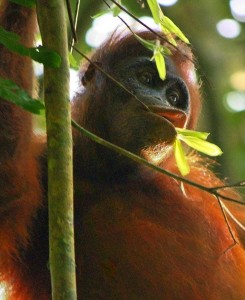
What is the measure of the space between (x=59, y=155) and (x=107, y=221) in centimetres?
155

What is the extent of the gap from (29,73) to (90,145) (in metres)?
0.83

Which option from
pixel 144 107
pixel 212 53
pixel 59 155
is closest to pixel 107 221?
pixel 144 107

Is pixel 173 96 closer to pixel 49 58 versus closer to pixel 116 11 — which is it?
pixel 116 11

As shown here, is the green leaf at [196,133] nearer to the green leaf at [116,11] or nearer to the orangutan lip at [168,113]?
the green leaf at [116,11]

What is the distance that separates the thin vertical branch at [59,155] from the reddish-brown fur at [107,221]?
0.90 meters

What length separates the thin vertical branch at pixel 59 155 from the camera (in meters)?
1.81

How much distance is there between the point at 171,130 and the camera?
3.35 m

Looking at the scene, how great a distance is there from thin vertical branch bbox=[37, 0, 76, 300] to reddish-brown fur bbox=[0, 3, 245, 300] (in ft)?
2.95

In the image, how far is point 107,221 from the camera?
345 cm

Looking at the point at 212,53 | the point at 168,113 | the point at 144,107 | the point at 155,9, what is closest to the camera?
the point at 155,9

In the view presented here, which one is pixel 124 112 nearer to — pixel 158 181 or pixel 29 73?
pixel 158 181

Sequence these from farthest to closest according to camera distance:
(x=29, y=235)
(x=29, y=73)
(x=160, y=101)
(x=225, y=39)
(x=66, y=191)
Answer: (x=225, y=39) → (x=160, y=101) → (x=29, y=235) → (x=29, y=73) → (x=66, y=191)

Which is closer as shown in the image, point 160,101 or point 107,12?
point 107,12

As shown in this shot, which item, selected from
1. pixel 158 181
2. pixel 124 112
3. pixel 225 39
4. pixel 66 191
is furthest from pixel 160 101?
pixel 225 39
